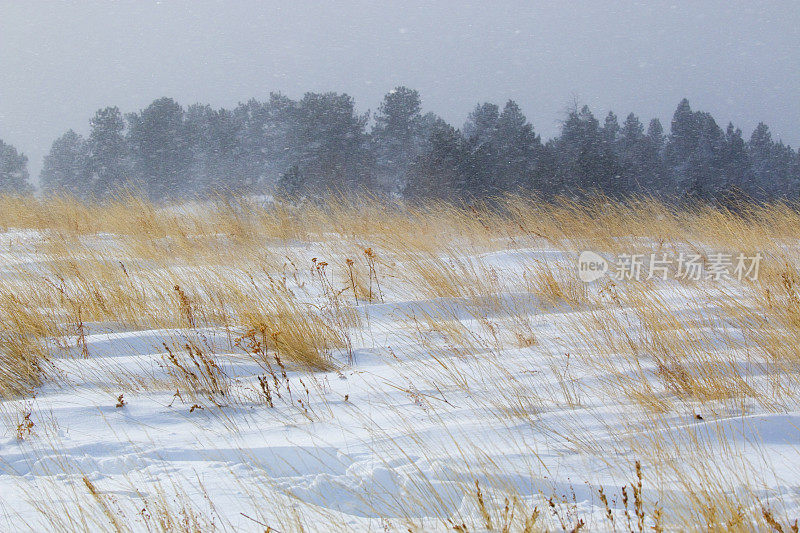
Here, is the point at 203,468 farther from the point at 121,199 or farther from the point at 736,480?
the point at 121,199

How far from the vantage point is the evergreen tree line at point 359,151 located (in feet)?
77.3

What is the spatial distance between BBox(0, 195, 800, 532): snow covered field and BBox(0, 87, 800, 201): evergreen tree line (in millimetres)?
16193

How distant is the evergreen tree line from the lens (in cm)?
2355

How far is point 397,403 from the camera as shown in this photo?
2295 millimetres

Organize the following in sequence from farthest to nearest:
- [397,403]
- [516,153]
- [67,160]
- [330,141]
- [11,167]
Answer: [67,160] < [11,167] < [330,141] < [516,153] < [397,403]

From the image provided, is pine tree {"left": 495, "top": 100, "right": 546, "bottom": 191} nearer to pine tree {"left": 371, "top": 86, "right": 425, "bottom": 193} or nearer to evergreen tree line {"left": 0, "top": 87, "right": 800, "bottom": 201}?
evergreen tree line {"left": 0, "top": 87, "right": 800, "bottom": 201}

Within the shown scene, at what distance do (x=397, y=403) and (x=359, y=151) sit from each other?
26.4 m

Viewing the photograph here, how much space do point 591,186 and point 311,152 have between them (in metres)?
15.7

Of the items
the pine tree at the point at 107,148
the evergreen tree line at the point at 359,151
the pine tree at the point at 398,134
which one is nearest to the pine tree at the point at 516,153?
the evergreen tree line at the point at 359,151

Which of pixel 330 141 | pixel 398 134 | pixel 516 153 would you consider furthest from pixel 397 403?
pixel 398 134

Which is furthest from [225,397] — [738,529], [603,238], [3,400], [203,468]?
[603,238]

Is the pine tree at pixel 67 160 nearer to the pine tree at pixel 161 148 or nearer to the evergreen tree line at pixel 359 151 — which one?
the evergreen tree line at pixel 359 151

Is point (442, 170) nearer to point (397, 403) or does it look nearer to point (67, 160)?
point (397, 403)

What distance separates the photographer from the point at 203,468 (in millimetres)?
1850
